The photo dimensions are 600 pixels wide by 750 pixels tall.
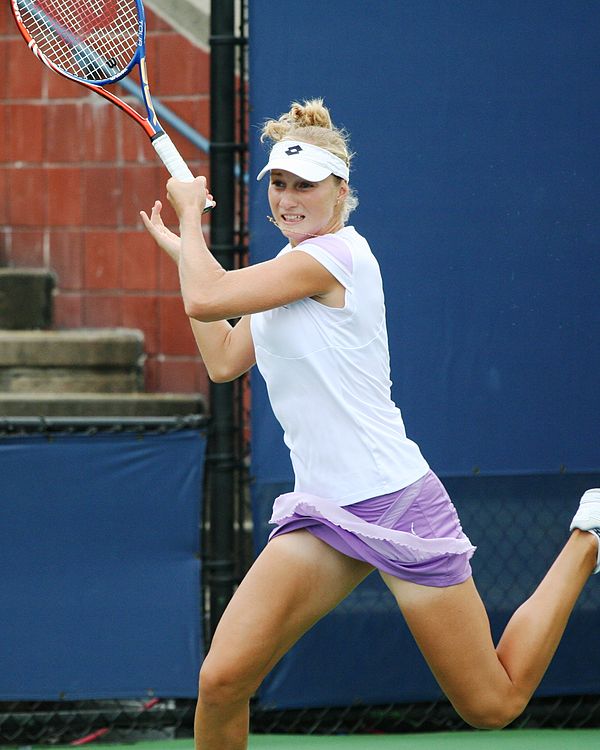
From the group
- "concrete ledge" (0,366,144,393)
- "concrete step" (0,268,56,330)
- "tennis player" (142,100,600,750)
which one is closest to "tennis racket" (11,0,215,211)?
"tennis player" (142,100,600,750)

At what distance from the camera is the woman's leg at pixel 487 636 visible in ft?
9.88

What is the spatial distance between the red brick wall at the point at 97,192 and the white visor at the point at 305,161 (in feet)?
8.97

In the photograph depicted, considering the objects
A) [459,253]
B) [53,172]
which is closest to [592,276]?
[459,253]

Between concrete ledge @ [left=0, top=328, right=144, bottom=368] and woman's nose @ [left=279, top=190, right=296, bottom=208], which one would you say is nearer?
woman's nose @ [left=279, top=190, right=296, bottom=208]

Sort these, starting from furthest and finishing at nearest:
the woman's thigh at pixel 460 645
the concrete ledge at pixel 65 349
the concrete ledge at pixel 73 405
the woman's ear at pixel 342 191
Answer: the concrete ledge at pixel 65 349 < the concrete ledge at pixel 73 405 < the woman's ear at pixel 342 191 < the woman's thigh at pixel 460 645

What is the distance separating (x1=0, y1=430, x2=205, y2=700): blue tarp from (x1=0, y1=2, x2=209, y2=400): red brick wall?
1566 mm

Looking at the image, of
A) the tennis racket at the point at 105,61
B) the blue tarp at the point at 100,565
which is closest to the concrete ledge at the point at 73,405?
the blue tarp at the point at 100,565

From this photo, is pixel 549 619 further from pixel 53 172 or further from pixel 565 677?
pixel 53 172

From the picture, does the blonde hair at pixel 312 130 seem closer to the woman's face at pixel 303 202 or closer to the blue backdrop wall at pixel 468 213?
the woman's face at pixel 303 202

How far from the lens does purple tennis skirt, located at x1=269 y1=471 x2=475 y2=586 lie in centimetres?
298

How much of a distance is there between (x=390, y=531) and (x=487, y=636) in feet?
1.16

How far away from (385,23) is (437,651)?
2.07m

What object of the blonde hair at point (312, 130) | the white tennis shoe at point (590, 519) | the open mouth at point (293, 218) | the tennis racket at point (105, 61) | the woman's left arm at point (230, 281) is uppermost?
the tennis racket at point (105, 61)

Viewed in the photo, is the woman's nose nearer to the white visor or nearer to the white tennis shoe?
the white visor
